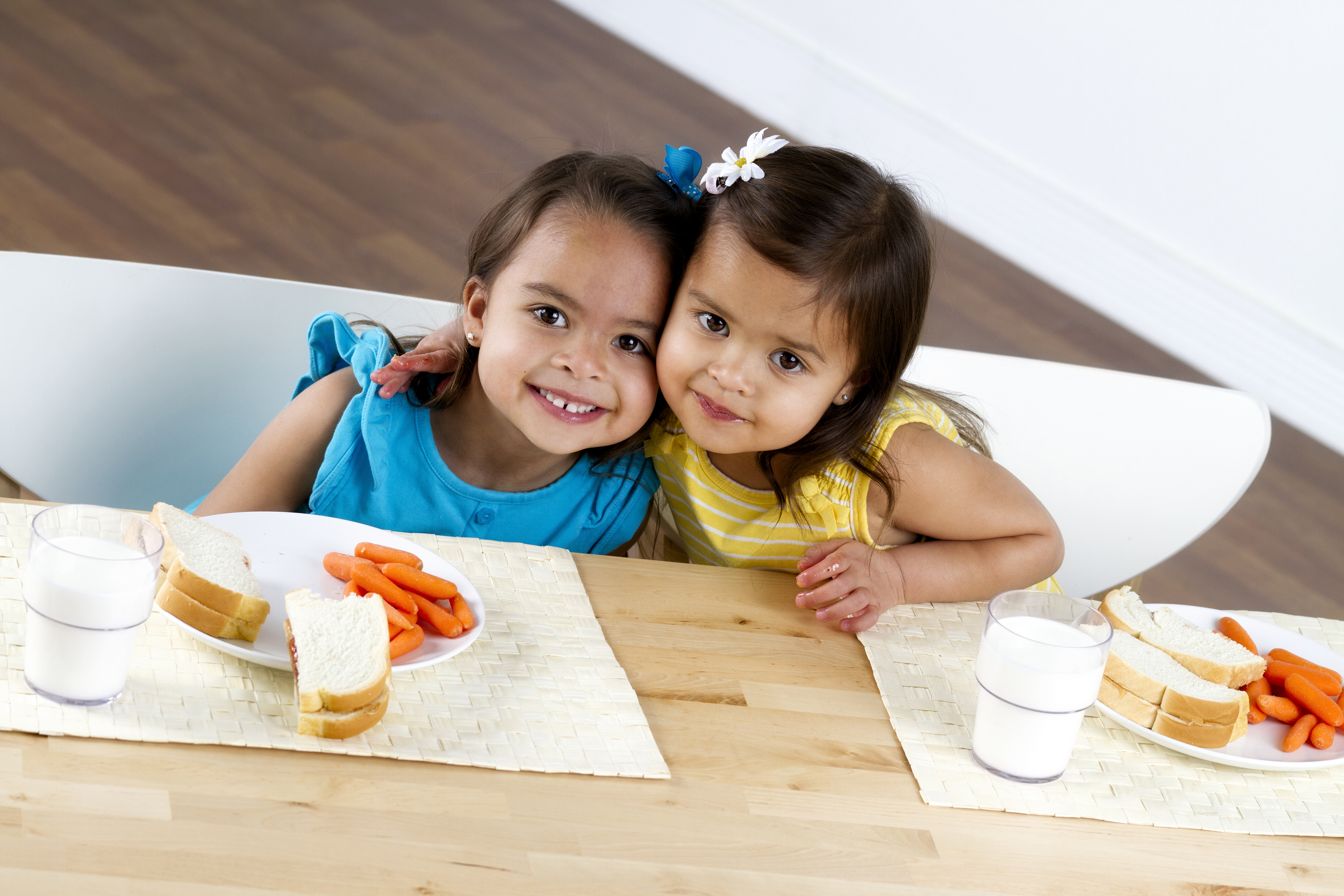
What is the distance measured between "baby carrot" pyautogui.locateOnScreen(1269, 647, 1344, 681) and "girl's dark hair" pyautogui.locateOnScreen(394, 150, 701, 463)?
0.62 metres

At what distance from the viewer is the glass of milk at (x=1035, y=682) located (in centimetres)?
102

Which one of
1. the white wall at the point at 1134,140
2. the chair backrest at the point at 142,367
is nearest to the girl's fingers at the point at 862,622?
the chair backrest at the point at 142,367

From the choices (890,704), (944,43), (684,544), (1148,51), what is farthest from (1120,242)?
(890,704)

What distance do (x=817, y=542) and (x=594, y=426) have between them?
266 mm

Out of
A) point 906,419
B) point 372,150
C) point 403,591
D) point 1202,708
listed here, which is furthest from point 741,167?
point 372,150

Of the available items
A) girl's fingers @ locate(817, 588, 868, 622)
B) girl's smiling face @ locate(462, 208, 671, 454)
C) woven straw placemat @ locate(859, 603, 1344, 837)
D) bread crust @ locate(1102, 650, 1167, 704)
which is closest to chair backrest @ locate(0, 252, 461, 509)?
girl's smiling face @ locate(462, 208, 671, 454)

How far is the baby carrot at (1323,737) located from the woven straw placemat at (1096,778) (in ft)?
0.06

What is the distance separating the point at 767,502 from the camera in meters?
1.46

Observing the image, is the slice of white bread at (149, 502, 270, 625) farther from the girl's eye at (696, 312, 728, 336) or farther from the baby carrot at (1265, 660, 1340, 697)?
the baby carrot at (1265, 660, 1340, 697)

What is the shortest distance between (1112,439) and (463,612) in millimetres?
952

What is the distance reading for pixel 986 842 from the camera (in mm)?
972

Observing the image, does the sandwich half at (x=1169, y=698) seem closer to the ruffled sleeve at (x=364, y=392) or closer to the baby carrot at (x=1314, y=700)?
the baby carrot at (x=1314, y=700)

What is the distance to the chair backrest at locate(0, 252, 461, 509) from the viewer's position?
1441mm

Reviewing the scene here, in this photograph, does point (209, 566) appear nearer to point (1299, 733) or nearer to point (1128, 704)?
point (1128, 704)
